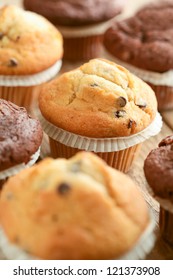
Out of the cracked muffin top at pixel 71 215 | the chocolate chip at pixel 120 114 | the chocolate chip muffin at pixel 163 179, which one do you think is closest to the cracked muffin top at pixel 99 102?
the chocolate chip at pixel 120 114

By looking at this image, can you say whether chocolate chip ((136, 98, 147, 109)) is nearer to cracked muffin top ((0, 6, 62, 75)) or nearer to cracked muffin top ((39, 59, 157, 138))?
cracked muffin top ((39, 59, 157, 138))

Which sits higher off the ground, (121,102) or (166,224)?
(121,102)

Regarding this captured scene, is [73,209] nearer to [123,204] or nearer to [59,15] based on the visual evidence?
[123,204]

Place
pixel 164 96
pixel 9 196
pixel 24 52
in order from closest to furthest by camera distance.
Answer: pixel 9 196, pixel 24 52, pixel 164 96

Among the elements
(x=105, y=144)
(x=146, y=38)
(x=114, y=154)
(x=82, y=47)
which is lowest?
(x=82, y=47)

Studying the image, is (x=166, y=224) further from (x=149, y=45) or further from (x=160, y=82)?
(x=149, y=45)

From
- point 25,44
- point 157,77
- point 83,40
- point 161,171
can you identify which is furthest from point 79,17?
point 161,171

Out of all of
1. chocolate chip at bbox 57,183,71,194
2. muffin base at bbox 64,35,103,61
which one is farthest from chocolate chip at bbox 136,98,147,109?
muffin base at bbox 64,35,103,61
